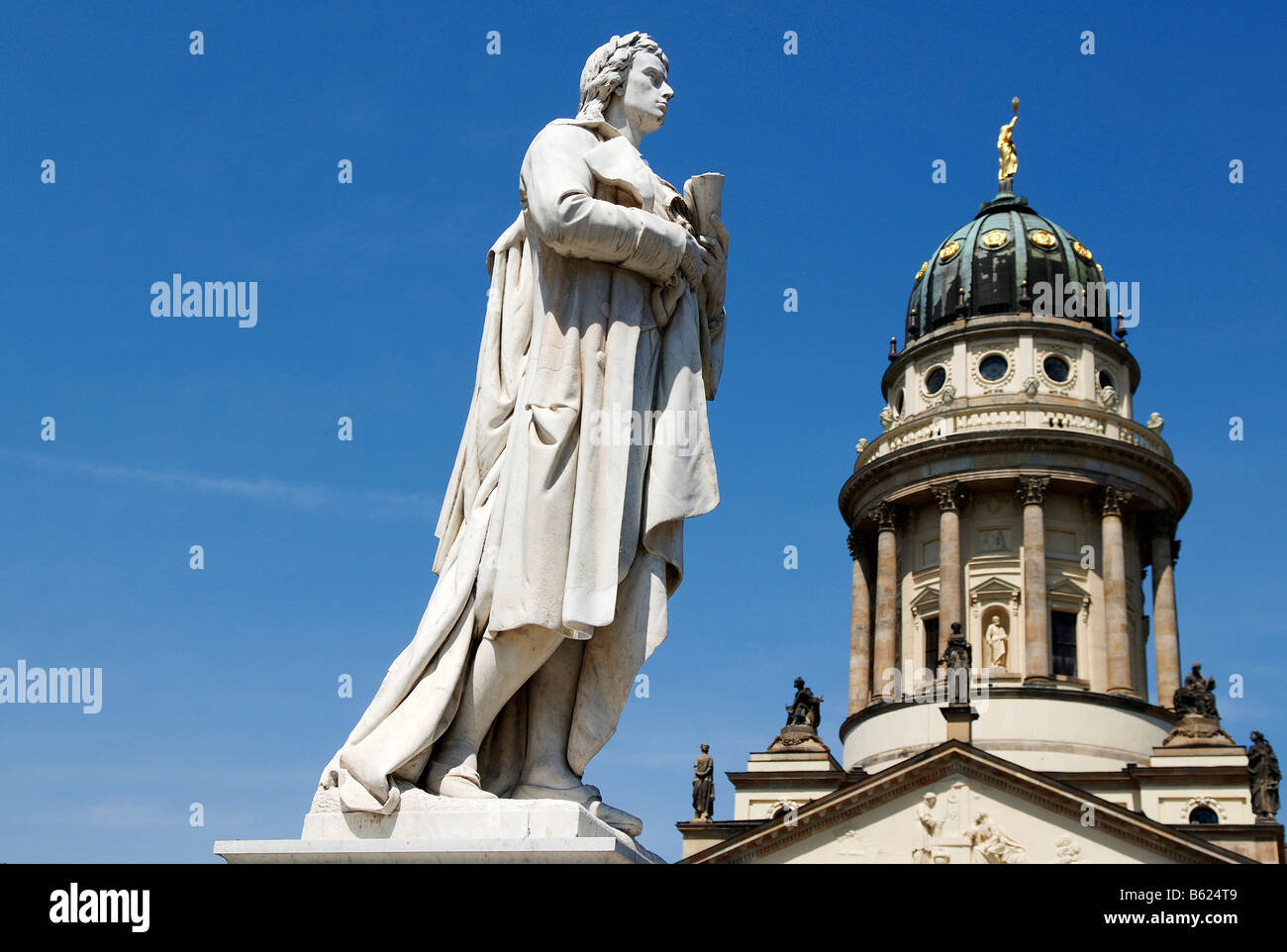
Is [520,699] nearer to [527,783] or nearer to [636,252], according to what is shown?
[527,783]

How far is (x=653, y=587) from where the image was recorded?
5.98 meters

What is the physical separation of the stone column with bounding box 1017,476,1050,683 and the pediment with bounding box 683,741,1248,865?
11387 millimetres

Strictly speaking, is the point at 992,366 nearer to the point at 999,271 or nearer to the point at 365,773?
the point at 999,271

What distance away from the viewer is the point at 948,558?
6353 cm

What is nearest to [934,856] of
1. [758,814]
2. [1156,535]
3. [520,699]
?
[758,814]

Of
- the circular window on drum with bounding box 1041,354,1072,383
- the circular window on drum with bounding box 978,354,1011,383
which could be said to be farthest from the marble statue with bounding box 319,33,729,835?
the circular window on drum with bounding box 1041,354,1072,383

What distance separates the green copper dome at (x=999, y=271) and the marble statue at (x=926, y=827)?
2561 centimetres

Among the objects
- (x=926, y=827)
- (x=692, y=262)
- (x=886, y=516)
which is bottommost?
(x=926, y=827)

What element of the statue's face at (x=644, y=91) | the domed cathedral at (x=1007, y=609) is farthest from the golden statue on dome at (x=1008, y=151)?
the statue's face at (x=644, y=91)

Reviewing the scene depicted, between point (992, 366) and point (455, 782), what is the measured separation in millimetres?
63976

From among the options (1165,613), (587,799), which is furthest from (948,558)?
(587,799)

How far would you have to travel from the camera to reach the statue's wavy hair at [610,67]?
6559mm

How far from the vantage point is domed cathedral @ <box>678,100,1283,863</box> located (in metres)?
50.2

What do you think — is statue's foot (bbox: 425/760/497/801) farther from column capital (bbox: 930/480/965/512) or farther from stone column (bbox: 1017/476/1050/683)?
column capital (bbox: 930/480/965/512)
